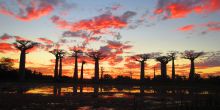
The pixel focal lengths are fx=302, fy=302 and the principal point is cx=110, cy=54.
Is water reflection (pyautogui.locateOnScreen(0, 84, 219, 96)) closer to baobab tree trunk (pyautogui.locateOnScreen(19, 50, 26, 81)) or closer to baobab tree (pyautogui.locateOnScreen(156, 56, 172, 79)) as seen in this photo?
baobab tree trunk (pyautogui.locateOnScreen(19, 50, 26, 81))

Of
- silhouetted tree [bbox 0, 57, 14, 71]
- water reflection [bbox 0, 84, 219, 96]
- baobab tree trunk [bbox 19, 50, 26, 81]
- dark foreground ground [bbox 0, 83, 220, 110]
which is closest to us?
dark foreground ground [bbox 0, 83, 220, 110]

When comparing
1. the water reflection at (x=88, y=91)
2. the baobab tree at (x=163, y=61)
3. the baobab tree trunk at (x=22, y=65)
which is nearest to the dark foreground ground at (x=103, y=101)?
Answer: the water reflection at (x=88, y=91)

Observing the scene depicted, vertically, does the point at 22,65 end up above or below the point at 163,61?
below

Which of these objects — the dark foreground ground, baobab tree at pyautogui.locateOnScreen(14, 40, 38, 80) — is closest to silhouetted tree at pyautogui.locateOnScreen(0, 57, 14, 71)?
baobab tree at pyautogui.locateOnScreen(14, 40, 38, 80)

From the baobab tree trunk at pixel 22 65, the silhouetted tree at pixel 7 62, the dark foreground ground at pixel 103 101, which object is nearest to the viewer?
the dark foreground ground at pixel 103 101

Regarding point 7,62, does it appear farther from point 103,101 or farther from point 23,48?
point 103,101

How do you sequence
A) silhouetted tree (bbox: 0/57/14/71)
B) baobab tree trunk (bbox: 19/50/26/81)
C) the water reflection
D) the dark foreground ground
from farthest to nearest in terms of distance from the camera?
silhouetted tree (bbox: 0/57/14/71) < baobab tree trunk (bbox: 19/50/26/81) < the water reflection < the dark foreground ground

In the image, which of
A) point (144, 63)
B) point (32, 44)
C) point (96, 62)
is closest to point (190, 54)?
point (144, 63)

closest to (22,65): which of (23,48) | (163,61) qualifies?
(23,48)

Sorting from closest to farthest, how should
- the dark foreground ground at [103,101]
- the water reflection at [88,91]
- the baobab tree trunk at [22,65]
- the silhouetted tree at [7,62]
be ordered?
the dark foreground ground at [103,101] → the water reflection at [88,91] → the baobab tree trunk at [22,65] → the silhouetted tree at [7,62]

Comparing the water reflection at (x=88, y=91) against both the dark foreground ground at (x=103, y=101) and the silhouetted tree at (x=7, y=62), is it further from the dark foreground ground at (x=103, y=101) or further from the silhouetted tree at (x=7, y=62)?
the silhouetted tree at (x=7, y=62)

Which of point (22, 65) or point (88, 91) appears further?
point (22, 65)

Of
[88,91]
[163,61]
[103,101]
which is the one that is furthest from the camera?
[163,61]

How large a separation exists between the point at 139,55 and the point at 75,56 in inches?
616
